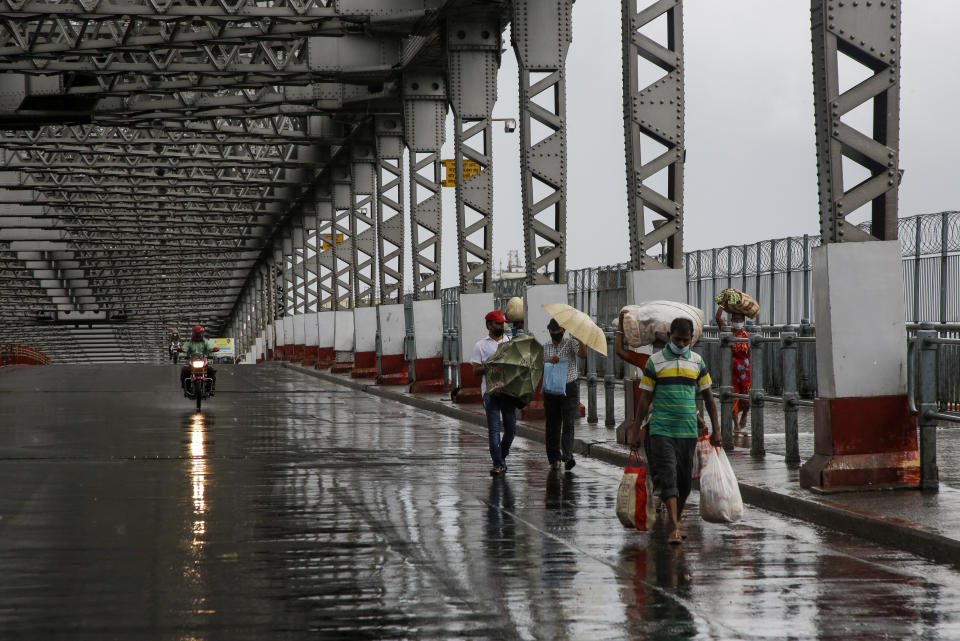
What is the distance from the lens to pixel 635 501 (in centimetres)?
1027

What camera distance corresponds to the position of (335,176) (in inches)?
2088

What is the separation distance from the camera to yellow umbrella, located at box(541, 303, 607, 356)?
45.1 feet

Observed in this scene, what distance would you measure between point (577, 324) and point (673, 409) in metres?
3.51

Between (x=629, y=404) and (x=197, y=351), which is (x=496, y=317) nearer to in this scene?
(x=629, y=404)

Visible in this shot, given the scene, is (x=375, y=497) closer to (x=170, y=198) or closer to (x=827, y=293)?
(x=827, y=293)

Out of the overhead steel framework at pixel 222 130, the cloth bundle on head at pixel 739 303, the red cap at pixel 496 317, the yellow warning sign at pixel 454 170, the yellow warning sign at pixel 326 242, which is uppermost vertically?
the overhead steel framework at pixel 222 130

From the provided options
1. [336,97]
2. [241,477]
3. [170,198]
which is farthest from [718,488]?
[170,198]

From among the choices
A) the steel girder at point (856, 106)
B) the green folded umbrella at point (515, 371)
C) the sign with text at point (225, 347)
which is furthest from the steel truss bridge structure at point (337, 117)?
the sign with text at point (225, 347)

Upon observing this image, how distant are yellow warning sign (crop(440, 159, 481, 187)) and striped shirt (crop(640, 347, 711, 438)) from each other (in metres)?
18.4

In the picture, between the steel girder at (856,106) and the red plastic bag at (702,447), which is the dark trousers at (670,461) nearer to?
the red plastic bag at (702,447)

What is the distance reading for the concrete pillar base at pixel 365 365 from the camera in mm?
42044

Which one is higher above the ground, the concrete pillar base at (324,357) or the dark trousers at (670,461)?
the concrete pillar base at (324,357)

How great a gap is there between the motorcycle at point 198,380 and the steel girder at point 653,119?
12.2 m

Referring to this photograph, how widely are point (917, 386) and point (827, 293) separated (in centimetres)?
111
